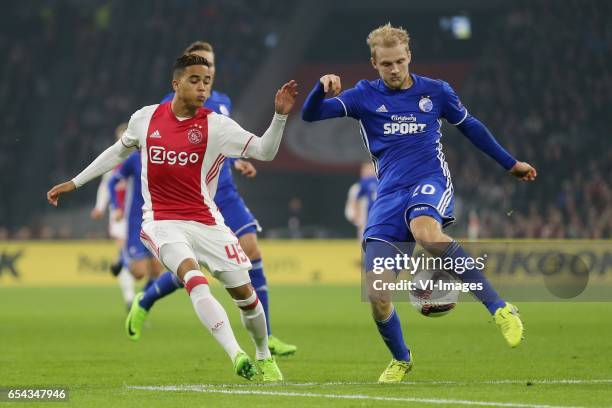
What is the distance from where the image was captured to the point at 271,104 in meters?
33.0

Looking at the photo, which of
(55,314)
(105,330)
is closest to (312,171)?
(55,314)

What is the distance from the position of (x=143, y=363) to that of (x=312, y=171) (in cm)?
2313

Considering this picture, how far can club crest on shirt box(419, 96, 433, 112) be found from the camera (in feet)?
26.2

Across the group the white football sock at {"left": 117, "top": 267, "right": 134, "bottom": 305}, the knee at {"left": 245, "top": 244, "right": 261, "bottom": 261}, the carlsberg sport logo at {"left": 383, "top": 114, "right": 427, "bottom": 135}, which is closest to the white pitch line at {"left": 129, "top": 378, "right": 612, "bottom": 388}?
the carlsberg sport logo at {"left": 383, "top": 114, "right": 427, "bottom": 135}

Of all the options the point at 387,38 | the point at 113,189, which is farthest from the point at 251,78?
the point at 387,38

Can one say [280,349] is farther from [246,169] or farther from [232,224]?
[246,169]

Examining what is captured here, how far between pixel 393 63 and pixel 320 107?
0.55 meters

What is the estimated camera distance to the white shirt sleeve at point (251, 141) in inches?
290

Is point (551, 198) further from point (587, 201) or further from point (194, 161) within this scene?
point (194, 161)

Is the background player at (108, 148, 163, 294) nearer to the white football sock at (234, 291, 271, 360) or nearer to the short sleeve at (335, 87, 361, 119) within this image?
the white football sock at (234, 291, 271, 360)

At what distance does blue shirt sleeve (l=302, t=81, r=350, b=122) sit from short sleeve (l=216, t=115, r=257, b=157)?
1.33ft

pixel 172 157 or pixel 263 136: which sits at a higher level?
pixel 263 136

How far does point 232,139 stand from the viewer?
7.77m

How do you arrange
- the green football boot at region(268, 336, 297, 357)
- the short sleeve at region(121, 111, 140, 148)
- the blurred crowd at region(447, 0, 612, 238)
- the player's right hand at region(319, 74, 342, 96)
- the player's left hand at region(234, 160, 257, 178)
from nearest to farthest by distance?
the player's right hand at region(319, 74, 342, 96) < the short sleeve at region(121, 111, 140, 148) < the player's left hand at region(234, 160, 257, 178) < the green football boot at region(268, 336, 297, 357) < the blurred crowd at region(447, 0, 612, 238)
